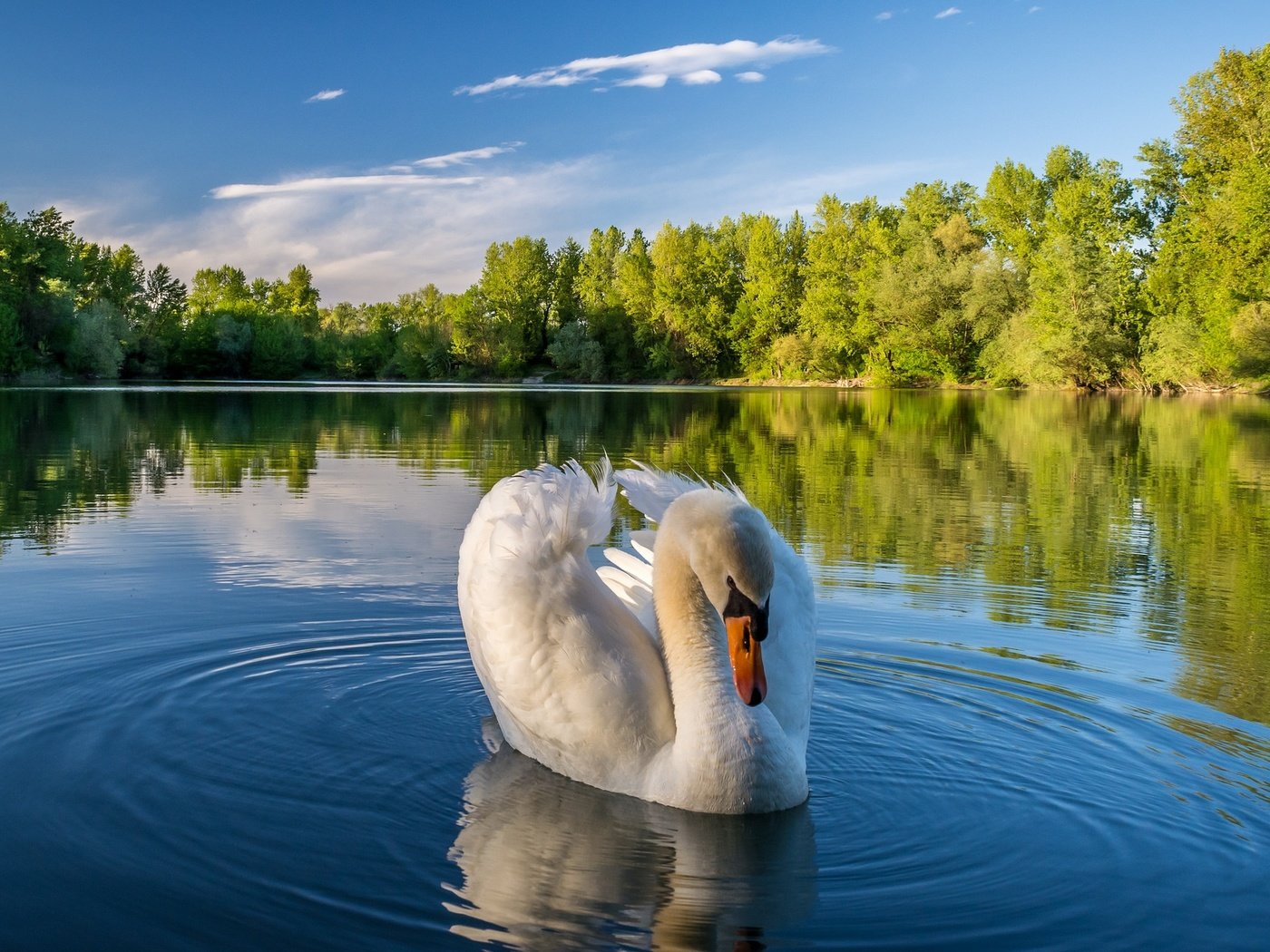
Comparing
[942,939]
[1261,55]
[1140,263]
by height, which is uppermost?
[1261,55]

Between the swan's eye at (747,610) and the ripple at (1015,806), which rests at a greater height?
the swan's eye at (747,610)

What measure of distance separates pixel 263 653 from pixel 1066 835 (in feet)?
17.1

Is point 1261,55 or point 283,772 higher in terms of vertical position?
point 1261,55

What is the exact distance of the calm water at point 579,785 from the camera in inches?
177

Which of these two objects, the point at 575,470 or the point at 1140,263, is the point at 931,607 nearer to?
the point at 575,470

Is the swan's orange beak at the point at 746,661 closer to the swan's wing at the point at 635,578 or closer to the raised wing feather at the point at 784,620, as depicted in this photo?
the raised wing feather at the point at 784,620

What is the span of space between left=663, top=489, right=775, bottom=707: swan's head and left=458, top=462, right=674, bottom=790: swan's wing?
26.1 inches

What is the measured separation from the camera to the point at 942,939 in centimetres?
432

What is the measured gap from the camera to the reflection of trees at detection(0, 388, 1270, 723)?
10.9 metres

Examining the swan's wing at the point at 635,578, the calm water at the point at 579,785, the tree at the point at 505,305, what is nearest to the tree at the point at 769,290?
the tree at the point at 505,305

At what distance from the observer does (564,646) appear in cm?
575

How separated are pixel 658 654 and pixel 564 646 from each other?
0.60m

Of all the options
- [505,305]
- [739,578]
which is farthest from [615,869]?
[505,305]

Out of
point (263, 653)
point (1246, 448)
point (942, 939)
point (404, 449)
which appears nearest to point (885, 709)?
point (942, 939)
